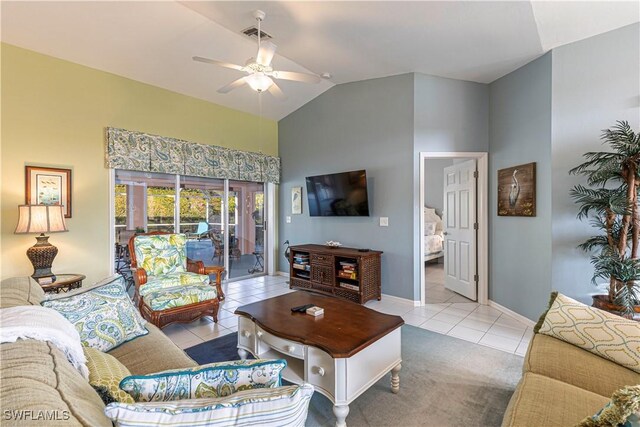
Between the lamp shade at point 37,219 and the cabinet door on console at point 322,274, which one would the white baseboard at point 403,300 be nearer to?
the cabinet door on console at point 322,274

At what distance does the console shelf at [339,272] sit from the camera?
13.3 ft

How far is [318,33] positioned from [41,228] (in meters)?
3.64

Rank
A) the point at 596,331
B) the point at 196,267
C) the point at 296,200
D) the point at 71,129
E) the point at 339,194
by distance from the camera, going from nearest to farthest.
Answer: the point at 596,331
the point at 71,129
the point at 196,267
the point at 339,194
the point at 296,200

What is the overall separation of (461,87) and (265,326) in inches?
156

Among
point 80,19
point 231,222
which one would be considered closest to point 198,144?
point 231,222

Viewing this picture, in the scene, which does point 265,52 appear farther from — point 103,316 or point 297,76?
point 103,316

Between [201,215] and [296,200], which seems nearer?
[201,215]

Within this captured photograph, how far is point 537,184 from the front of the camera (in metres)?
3.19

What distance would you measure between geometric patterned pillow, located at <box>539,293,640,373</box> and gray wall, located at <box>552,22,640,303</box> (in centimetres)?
153

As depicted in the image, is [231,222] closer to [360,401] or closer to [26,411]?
[360,401]

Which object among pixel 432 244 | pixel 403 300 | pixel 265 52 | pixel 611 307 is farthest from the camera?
pixel 432 244

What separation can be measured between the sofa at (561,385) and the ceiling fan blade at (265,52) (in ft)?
9.70

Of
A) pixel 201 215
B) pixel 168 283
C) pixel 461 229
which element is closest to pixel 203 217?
pixel 201 215

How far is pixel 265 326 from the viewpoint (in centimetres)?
205
